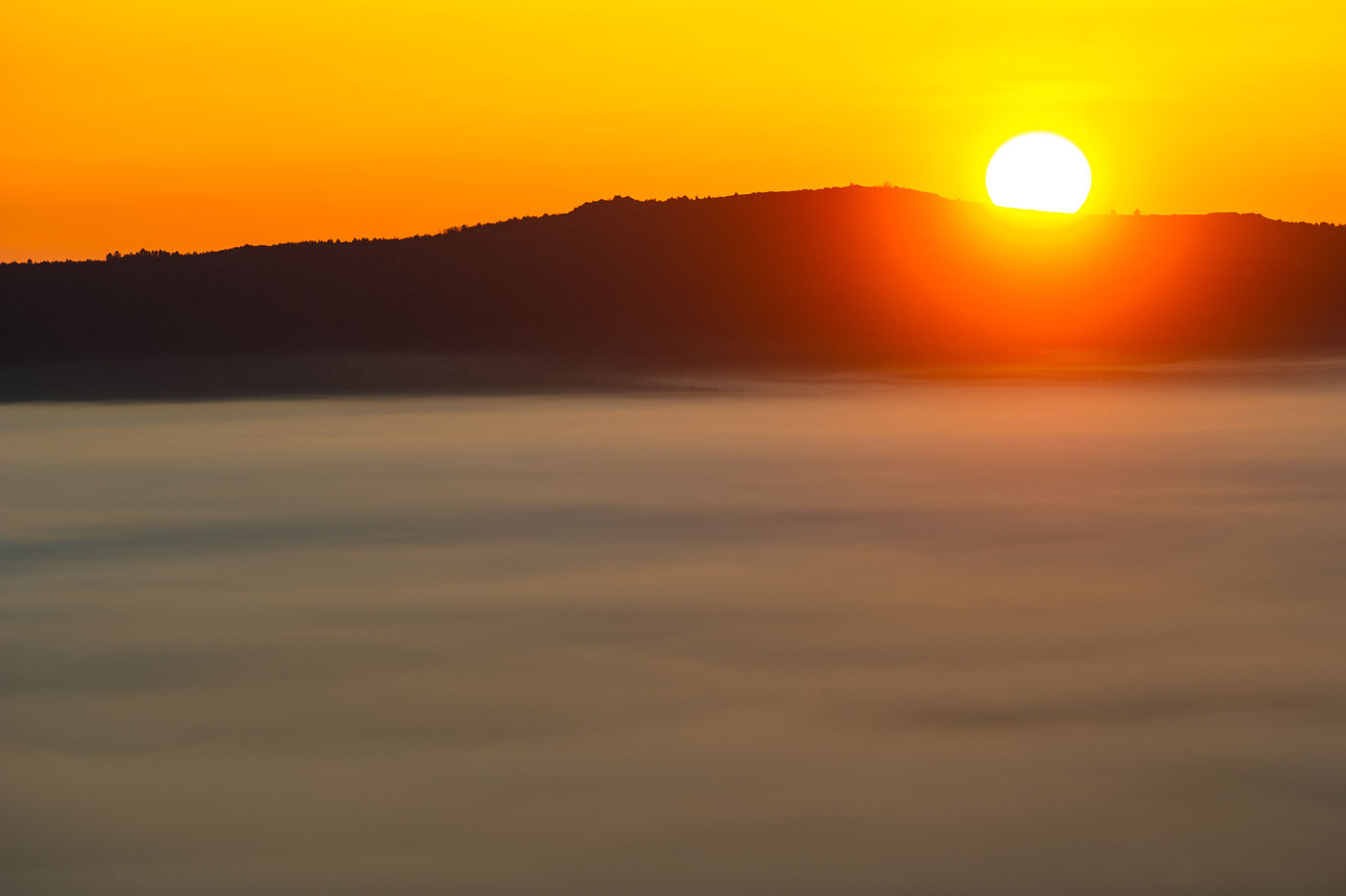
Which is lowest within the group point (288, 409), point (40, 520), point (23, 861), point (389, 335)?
point (23, 861)

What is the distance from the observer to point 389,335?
173 ft

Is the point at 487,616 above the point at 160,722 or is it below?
above

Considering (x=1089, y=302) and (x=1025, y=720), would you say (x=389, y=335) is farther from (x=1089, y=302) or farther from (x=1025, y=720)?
(x=1025, y=720)

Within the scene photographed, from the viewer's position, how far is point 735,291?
56.1m

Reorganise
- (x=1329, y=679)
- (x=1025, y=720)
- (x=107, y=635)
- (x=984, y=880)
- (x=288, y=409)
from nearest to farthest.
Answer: (x=984, y=880) → (x=1025, y=720) → (x=1329, y=679) → (x=107, y=635) → (x=288, y=409)

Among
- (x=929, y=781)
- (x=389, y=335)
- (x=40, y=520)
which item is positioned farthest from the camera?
(x=389, y=335)

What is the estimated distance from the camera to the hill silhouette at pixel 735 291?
50.0 meters

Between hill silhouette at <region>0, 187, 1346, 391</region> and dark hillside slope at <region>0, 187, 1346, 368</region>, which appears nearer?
hill silhouette at <region>0, 187, 1346, 391</region>

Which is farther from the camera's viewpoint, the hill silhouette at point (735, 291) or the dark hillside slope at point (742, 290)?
the dark hillside slope at point (742, 290)

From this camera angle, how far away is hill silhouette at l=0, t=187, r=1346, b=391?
164 ft

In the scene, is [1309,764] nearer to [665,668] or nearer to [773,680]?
[773,680]

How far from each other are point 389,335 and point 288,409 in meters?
22.2

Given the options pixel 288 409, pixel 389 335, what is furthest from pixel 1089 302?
pixel 288 409

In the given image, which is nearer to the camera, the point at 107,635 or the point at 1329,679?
the point at 1329,679
